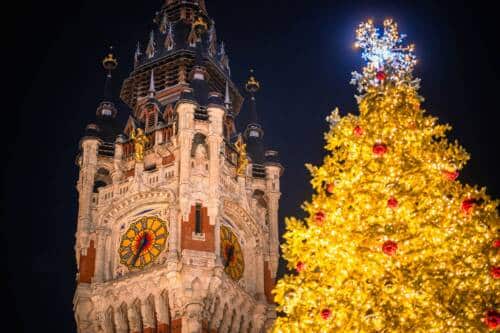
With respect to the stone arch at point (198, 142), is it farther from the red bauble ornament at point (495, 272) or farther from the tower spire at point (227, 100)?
the red bauble ornament at point (495, 272)

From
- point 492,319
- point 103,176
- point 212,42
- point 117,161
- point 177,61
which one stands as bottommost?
point 492,319

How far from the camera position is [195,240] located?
37.4 metres

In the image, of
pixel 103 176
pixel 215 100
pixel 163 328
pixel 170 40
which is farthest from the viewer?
pixel 170 40

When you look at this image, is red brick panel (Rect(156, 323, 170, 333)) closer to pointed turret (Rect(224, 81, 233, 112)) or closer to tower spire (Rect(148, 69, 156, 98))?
pointed turret (Rect(224, 81, 233, 112))

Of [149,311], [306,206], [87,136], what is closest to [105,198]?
[87,136]

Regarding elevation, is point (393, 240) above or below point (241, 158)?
below

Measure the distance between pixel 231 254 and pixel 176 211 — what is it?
10.7ft

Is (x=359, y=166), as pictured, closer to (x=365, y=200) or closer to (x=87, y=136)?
(x=365, y=200)

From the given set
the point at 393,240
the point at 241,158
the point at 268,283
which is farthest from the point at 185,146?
the point at 393,240

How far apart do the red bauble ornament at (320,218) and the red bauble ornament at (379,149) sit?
1.47m

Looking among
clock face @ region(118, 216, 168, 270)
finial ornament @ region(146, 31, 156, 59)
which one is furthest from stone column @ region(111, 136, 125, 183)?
finial ornament @ region(146, 31, 156, 59)

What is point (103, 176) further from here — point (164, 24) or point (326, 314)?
point (326, 314)

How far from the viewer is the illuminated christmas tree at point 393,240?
16062 millimetres

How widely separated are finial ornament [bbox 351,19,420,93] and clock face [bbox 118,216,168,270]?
66.2 ft
